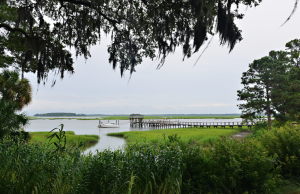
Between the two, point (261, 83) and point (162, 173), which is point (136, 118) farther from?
point (162, 173)

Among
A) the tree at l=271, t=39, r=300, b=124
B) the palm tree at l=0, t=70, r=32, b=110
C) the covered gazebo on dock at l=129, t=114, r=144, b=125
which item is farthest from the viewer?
the covered gazebo on dock at l=129, t=114, r=144, b=125

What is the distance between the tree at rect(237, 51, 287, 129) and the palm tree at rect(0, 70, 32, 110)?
956 inches

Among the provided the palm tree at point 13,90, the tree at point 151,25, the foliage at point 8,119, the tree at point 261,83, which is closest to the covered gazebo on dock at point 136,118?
the tree at point 261,83

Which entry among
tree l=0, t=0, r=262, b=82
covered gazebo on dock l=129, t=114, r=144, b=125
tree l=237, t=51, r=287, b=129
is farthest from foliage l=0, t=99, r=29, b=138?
covered gazebo on dock l=129, t=114, r=144, b=125

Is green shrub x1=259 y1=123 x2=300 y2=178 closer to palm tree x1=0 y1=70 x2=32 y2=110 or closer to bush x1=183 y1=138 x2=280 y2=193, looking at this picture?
bush x1=183 y1=138 x2=280 y2=193

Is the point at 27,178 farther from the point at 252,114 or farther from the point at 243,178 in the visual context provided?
the point at 252,114

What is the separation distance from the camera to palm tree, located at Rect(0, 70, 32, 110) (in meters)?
12.2

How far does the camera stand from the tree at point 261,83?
21.6m

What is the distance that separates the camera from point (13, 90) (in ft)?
42.6

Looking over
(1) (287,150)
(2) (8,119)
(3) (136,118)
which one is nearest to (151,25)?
(1) (287,150)

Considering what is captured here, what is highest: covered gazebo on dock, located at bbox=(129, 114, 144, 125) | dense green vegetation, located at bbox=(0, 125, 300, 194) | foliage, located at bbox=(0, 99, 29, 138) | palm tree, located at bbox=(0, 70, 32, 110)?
palm tree, located at bbox=(0, 70, 32, 110)

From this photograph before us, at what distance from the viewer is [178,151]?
14.2ft

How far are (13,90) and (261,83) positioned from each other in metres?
27.0

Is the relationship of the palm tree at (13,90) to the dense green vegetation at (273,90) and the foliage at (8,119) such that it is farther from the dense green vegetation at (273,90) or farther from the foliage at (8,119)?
the dense green vegetation at (273,90)
